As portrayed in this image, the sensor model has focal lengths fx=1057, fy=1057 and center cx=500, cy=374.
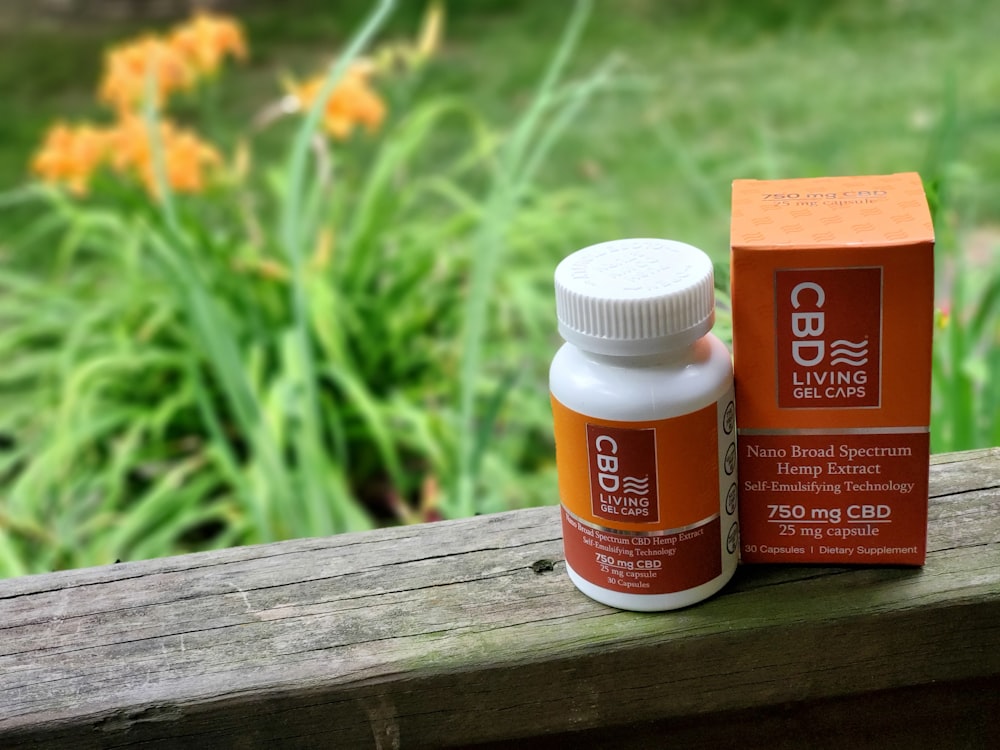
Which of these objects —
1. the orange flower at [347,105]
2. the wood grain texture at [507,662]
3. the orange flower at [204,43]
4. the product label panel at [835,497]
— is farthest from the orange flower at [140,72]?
the product label panel at [835,497]

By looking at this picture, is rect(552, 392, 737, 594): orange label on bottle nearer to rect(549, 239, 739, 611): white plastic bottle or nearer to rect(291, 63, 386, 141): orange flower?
rect(549, 239, 739, 611): white plastic bottle

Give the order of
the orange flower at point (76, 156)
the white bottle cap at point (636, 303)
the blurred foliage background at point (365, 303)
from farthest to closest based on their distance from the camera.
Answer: the orange flower at point (76, 156) → the blurred foliage background at point (365, 303) → the white bottle cap at point (636, 303)

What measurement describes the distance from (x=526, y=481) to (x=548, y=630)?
33.0 inches

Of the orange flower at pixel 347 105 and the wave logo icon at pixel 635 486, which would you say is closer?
the wave logo icon at pixel 635 486

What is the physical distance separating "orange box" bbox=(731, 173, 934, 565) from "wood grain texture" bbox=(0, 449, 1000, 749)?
4cm

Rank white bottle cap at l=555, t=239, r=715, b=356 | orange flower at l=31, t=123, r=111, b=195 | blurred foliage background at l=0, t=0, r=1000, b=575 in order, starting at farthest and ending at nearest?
orange flower at l=31, t=123, r=111, b=195 → blurred foliage background at l=0, t=0, r=1000, b=575 → white bottle cap at l=555, t=239, r=715, b=356

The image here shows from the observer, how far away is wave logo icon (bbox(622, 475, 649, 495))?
592 mm

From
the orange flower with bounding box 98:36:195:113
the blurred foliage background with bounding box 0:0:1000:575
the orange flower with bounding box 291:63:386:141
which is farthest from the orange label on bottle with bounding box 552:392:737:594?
the orange flower with bounding box 98:36:195:113

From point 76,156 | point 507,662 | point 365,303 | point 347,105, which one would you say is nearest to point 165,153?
point 76,156

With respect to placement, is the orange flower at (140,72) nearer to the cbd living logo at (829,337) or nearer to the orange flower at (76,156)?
the orange flower at (76,156)

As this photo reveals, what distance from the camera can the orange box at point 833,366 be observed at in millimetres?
574

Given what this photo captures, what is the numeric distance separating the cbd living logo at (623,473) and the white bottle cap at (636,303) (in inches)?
1.9

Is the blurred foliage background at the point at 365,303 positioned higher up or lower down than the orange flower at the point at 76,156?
lower down

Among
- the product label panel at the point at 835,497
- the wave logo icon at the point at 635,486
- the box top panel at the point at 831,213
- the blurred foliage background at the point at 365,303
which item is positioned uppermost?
the box top panel at the point at 831,213
